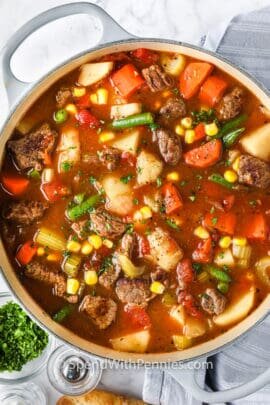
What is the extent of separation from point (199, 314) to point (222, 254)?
1.44 feet

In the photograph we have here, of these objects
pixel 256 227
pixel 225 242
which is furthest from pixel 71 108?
pixel 256 227

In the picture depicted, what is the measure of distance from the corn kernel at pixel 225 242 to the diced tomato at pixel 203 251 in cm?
8

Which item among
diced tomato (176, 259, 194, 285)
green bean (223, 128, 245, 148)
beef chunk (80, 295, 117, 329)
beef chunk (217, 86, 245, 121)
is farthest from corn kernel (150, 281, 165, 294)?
beef chunk (217, 86, 245, 121)

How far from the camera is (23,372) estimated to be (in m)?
5.05

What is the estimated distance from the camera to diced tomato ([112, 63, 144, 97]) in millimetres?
4312

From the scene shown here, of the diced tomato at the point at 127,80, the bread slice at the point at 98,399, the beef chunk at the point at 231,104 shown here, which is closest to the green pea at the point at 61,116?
the diced tomato at the point at 127,80

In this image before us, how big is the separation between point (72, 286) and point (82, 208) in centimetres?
53

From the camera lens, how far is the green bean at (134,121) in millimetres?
4266

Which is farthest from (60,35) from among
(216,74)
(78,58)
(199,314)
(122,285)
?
(199,314)

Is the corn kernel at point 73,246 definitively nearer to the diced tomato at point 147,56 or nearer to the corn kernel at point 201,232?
the corn kernel at point 201,232

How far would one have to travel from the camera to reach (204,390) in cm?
456

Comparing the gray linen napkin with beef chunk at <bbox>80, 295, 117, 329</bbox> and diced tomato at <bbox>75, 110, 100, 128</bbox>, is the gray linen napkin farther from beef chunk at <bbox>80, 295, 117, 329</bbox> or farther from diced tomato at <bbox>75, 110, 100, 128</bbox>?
diced tomato at <bbox>75, 110, 100, 128</bbox>

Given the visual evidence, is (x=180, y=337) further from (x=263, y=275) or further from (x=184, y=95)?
(x=184, y=95)

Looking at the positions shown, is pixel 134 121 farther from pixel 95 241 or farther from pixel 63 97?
pixel 95 241
